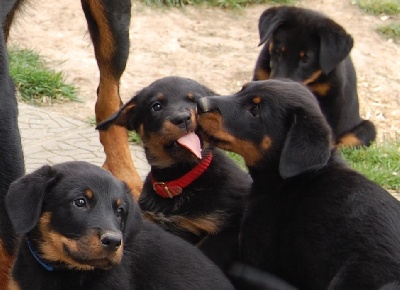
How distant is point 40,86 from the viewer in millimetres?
7496

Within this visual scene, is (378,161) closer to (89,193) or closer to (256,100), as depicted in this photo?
(256,100)

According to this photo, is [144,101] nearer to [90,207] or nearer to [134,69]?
[90,207]

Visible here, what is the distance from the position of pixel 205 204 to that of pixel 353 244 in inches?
37.5

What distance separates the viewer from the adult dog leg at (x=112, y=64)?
6.02 metres

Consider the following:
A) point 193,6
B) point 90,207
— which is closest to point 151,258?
point 90,207

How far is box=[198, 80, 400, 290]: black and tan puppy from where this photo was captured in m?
4.09

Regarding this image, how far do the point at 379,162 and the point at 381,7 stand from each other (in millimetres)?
3835

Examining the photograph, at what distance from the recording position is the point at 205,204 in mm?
4820

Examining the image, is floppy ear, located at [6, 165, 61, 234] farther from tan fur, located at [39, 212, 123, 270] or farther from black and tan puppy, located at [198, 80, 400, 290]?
black and tan puppy, located at [198, 80, 400, 290]

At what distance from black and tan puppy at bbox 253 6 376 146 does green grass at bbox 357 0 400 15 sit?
3354 mm

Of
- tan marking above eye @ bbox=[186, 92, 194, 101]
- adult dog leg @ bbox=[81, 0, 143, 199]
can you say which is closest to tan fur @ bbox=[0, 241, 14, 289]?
tan marking above eye @ bbox=[186, 92, 194, 101]

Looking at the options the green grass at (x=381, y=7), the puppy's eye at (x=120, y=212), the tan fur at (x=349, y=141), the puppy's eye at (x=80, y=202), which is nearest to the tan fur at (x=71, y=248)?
the puppy's eye at (x=80, y=202)

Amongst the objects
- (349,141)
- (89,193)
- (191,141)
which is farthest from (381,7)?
(89,193)

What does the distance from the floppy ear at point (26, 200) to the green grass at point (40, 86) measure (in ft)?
11.7
